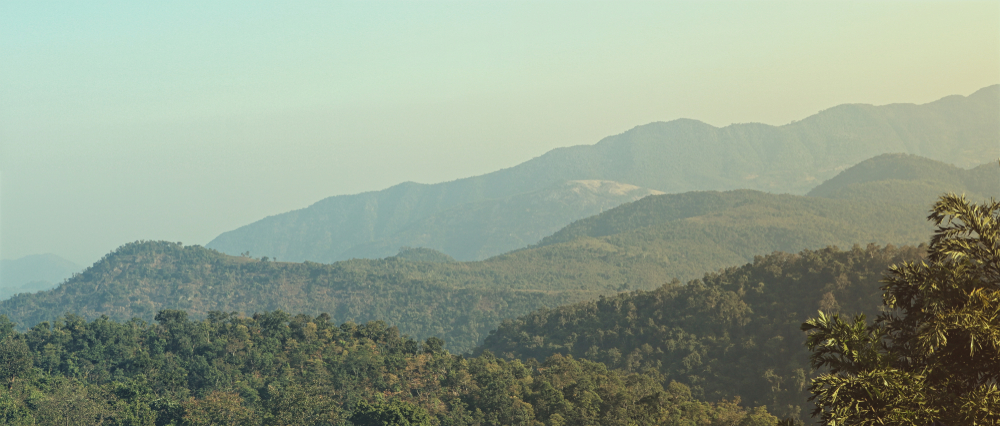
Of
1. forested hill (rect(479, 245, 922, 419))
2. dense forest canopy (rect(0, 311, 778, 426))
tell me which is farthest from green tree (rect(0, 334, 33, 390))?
forested hill (rect(479, 245, 922, 419))

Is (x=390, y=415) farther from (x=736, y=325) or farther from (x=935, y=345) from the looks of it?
(x=736, y=325)

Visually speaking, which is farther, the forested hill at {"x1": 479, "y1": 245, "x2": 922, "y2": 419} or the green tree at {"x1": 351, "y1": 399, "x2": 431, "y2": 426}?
the forested hill at {"x1": 479, "y1": 245, "x2": 922, "y2": 419}

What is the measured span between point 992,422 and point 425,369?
61.6 m

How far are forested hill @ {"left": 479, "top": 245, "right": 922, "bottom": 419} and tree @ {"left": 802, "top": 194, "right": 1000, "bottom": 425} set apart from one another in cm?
5579

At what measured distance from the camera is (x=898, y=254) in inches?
3484

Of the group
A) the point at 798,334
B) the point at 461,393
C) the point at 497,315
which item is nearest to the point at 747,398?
the point at 798,334

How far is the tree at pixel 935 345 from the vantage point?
16141mm

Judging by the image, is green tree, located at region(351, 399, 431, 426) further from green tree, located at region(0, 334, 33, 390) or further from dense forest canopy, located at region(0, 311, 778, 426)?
green tree, located at region(0, 334, 33, 390)

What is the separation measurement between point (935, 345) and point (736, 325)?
7548 cm

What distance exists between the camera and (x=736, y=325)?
294ft

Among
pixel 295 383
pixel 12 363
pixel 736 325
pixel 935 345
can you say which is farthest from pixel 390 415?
pixel 736 325

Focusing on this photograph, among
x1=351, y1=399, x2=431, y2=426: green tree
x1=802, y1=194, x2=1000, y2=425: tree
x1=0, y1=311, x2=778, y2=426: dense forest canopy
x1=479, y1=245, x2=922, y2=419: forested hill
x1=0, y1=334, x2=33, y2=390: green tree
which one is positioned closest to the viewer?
x1=802, y1=194, x2=1000, y2=425: tree

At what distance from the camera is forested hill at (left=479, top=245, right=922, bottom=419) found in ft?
255

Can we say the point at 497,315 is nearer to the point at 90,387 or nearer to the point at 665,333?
the point at 665,333
